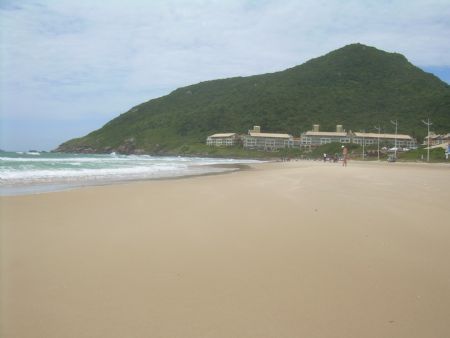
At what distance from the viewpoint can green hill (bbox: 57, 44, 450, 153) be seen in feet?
347

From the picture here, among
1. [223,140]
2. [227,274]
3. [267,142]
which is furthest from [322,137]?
[227,274]

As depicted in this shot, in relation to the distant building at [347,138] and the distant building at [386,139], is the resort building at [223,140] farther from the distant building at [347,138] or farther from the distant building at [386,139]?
the distant building at [386,139]

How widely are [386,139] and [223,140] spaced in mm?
46407

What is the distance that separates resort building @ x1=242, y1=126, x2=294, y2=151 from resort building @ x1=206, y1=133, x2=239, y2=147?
2.96 metres

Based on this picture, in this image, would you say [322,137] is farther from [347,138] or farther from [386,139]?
[386,139]

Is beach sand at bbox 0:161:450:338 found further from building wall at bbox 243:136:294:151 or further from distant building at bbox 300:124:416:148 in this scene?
building wall at bbox 243:136:294:151

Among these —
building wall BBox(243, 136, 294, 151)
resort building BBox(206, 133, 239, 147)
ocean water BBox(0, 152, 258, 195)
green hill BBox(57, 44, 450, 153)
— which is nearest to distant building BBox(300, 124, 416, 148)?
green hill BBox(57, 44, 450, 153)

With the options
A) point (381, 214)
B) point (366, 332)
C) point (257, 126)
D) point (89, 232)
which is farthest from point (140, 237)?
point (257, 126)

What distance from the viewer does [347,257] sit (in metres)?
3.82

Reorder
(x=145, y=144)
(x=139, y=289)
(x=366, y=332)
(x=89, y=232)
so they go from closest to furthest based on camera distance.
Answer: (x=366, y=332), (x=139, y=289), (x=89, y=232), (x=145, y=144)

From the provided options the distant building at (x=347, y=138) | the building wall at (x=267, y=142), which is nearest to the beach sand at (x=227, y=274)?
the distant building at (x=347, y=138)

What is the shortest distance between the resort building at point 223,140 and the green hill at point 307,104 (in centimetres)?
616

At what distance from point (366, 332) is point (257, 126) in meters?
123

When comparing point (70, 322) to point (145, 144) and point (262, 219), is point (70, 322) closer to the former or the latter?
point (262, 219)
